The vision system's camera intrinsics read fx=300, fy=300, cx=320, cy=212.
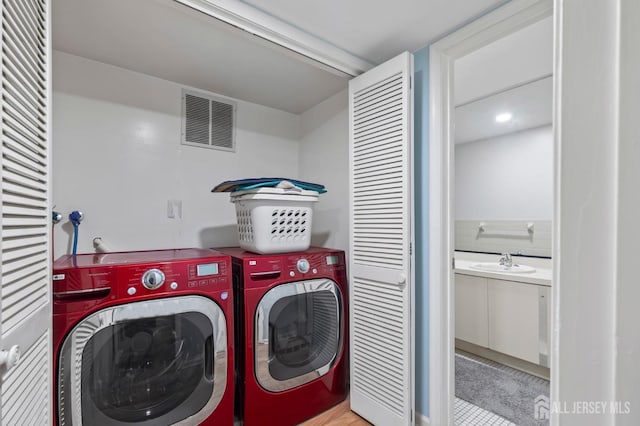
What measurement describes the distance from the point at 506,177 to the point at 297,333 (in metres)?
2.63

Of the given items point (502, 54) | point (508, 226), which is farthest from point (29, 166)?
point (508, 226)

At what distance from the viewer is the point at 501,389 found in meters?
2.13

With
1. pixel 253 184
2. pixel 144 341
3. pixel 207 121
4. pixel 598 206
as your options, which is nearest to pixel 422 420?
pixel 144 341

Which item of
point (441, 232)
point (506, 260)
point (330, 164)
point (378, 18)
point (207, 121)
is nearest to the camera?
point (378, 18)

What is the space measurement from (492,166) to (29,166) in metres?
3.56

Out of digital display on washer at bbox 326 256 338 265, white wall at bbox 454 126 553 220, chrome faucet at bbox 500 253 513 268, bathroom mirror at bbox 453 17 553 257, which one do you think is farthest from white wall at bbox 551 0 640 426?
white wall at bbox 454 126 553 220

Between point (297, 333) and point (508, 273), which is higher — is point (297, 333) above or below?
below

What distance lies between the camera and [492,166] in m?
3.19

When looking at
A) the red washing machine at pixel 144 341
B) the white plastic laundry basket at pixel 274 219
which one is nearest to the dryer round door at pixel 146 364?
the red washing machine at pixel 144 341

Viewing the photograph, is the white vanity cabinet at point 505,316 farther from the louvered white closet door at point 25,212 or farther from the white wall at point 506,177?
the louvered white closet door at point 25,212

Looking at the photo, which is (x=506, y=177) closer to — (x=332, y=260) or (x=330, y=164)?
(x=330, y=164)

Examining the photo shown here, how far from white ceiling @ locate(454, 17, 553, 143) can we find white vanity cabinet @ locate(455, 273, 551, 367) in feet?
4.71

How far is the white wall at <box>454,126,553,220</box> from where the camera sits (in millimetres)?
2811

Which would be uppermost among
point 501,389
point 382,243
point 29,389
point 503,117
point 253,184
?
point 503,117
